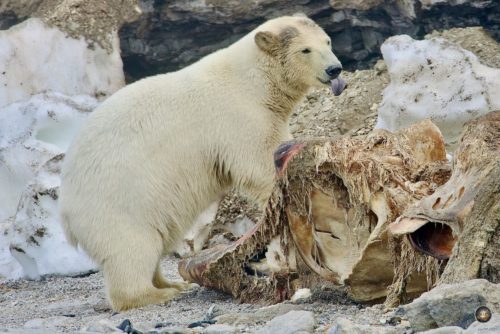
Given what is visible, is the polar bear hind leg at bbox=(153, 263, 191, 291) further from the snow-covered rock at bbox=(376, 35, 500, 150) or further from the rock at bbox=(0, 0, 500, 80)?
the rock at bbox=(0, 0, 500, 80)

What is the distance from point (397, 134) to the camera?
18.8 feet

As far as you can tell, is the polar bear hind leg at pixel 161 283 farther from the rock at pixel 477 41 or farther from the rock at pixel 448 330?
the rock at pixel 477 41

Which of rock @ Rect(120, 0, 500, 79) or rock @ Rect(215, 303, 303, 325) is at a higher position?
rock @ Rect(120, 0, 500, 79)

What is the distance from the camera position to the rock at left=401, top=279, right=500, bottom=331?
13.0 ft

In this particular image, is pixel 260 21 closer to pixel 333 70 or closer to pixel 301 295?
pixel 333 70

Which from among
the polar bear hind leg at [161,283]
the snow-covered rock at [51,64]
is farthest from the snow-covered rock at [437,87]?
the snow-covered rock at [51,64]

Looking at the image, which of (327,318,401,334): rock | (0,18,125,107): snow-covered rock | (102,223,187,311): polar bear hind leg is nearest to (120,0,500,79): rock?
(0,18,125,107): snow-covered rock

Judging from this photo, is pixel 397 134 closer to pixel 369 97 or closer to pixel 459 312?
pixel 459 312

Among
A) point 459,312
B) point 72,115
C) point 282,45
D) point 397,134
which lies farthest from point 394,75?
point 459,312

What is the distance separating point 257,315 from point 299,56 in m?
3.32

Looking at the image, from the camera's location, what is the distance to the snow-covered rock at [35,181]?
30.0ft

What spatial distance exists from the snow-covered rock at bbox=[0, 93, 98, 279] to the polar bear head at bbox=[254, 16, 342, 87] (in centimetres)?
243

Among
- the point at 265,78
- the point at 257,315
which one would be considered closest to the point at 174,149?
the point at 265,78

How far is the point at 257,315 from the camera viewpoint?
519cm
